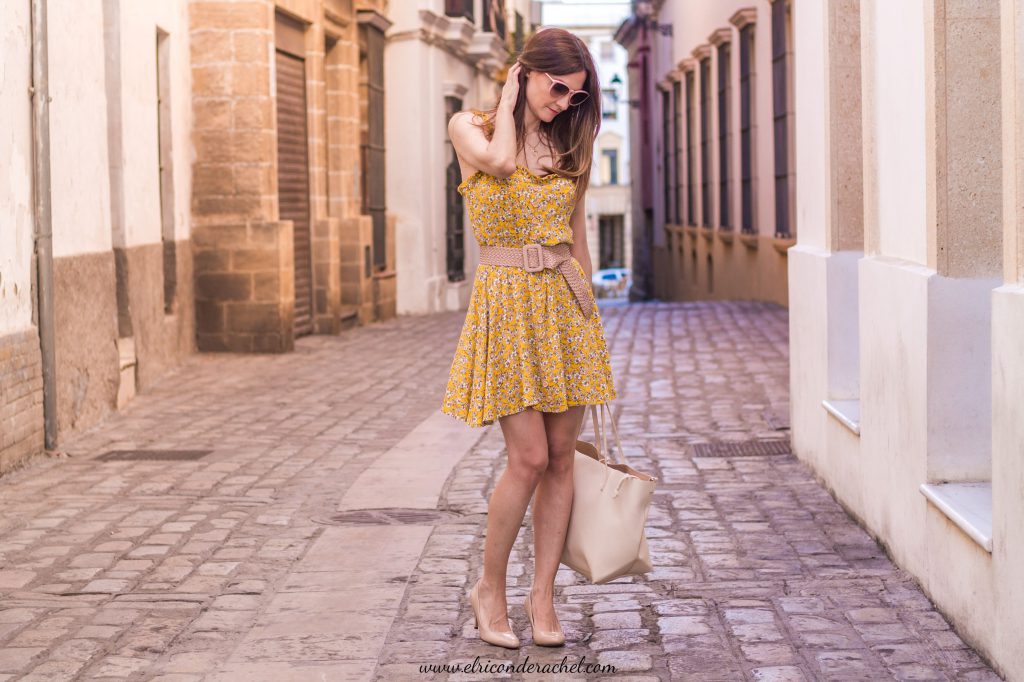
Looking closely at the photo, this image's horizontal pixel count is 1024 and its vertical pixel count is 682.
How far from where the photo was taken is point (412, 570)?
625 cm

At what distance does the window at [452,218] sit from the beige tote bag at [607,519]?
2088 centimetres

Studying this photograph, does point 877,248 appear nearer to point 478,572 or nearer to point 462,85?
point 478,572

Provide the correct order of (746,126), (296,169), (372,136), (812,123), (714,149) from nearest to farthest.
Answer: (812,123) → (296,169) → (372,136) → (746,126) → (714,149)

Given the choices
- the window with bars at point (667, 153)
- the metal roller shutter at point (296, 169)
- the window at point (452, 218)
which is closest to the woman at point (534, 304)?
the metal roller shutter at point (296, 169)

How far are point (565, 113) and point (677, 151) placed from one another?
31.4m

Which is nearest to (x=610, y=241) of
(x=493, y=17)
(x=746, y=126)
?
(x=493, y=17)

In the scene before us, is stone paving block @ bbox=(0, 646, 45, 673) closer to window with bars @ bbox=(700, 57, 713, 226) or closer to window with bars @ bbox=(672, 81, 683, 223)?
window with bars @ bbox=(700, 57, 713, 226)

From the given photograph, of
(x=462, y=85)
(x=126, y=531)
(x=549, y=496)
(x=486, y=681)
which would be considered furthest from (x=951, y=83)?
(x=462, y=85)

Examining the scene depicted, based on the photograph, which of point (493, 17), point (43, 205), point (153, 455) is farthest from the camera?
point (493, 17)

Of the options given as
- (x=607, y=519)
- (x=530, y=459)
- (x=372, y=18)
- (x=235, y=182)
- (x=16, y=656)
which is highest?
(x=372, y=18)

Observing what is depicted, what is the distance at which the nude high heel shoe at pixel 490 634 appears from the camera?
5.07m

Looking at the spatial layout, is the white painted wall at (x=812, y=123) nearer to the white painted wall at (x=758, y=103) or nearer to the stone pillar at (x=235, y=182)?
the stone pillar at (x=235, y=182)

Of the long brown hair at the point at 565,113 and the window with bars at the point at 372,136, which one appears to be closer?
the long brown hair at the point at 565,113

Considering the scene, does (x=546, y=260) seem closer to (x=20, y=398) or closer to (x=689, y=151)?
(x=20, y=398)
